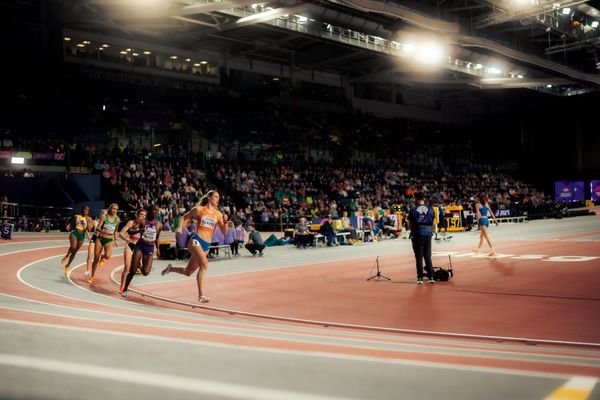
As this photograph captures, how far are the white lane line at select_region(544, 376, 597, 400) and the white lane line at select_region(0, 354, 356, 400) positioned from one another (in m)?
1.36

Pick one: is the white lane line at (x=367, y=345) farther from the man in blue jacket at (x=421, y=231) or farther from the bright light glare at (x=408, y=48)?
the bright light glare at (x=408, y=48)

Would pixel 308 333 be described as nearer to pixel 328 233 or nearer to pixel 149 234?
pixel 149 234

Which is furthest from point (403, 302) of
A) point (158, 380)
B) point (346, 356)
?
point (158, 380)

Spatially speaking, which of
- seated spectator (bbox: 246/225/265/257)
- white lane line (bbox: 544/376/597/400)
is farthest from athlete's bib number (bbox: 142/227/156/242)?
white lane line (bbox: 544/376/597/400)

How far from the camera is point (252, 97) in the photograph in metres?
46.6

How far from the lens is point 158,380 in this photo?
3750 mm

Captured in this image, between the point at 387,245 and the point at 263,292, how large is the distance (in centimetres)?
1192

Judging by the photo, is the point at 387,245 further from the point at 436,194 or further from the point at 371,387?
the point at 436,194

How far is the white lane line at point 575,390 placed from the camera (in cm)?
341

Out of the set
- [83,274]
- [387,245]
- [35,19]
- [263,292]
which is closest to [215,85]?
[35,19]

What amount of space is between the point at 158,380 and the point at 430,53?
36.4m

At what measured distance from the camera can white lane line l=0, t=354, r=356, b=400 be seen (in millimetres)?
3434

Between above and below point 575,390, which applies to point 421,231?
above

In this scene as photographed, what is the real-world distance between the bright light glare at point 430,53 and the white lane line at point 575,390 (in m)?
33.4
